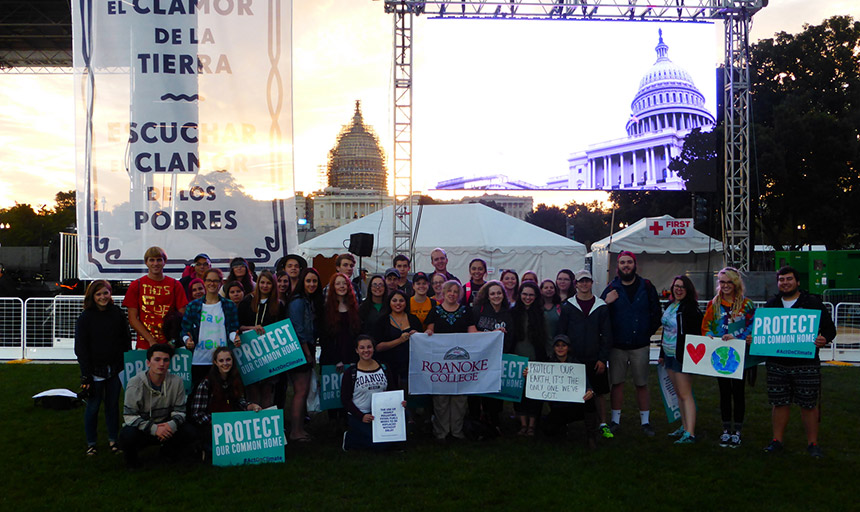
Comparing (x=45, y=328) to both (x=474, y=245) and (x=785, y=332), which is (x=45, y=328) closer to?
(x=785, y=332)

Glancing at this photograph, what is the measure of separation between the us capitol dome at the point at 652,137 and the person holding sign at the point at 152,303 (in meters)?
18.9

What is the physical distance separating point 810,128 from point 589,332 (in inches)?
966

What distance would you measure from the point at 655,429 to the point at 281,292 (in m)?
4.02

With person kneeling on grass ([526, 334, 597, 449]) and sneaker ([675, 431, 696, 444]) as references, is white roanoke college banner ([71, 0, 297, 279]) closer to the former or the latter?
person kneeling on grass ([526, 334, 597, 449])

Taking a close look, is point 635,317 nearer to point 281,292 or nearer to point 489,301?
point 489,301

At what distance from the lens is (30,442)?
6246 mm

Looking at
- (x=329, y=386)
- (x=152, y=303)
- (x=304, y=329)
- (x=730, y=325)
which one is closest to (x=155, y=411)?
(x=152, y=303)

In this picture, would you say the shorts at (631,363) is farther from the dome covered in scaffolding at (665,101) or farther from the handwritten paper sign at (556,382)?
the dome covered in scaffolding at (665,101)

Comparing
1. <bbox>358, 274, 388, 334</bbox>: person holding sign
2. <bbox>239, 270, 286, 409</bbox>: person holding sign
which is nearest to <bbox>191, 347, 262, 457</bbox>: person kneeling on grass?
<bbox>239, 270, 286, 409</bbox>: person holding sign

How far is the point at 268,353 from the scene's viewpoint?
6.04 metres

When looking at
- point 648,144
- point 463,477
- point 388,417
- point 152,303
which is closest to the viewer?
point 463,477

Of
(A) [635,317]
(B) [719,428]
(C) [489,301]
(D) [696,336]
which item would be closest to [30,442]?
(C) [489,301]

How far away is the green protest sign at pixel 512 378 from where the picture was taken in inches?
258

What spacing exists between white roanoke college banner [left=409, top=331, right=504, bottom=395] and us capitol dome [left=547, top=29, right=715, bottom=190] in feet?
56.5
